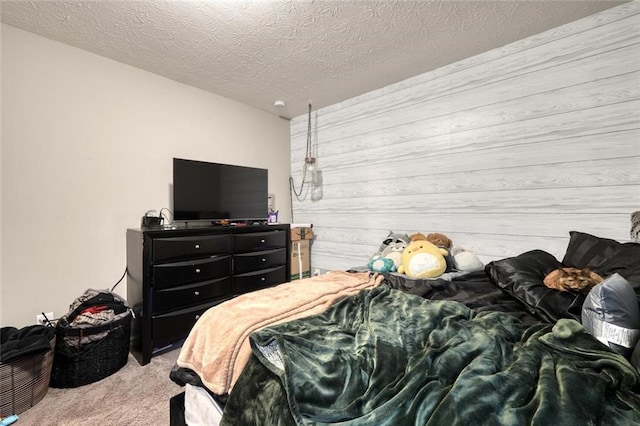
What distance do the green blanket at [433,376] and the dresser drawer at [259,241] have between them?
5.65ft

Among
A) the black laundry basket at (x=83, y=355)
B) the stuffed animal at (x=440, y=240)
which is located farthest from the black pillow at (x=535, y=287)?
the black laundry basket at (x=83, y=355)

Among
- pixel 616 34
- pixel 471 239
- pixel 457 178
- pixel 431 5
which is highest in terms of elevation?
pixel 431 5

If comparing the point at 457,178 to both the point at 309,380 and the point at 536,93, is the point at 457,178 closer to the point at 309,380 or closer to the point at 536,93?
the point at 536,93

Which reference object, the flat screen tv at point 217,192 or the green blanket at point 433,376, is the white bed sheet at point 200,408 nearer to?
the green blanket at point 433,376

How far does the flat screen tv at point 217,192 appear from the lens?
2490 millimetres

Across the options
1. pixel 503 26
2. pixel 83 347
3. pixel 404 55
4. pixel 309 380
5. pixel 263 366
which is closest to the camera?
pixel 309 380

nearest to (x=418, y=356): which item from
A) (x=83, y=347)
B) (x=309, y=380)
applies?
(x=309, y=380)

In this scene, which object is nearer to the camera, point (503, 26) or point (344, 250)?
point (503, 26)

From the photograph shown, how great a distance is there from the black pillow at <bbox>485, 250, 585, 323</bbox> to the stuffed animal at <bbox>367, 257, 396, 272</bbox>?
2.16ft

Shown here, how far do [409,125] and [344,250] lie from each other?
1594 millimetres

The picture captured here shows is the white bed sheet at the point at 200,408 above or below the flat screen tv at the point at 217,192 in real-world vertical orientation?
below

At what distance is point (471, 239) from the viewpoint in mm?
2400

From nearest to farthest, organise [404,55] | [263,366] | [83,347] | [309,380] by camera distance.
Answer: [309,380]
[263,366]
[83,347]
[404,55]

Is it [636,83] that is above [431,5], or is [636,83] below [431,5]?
below
